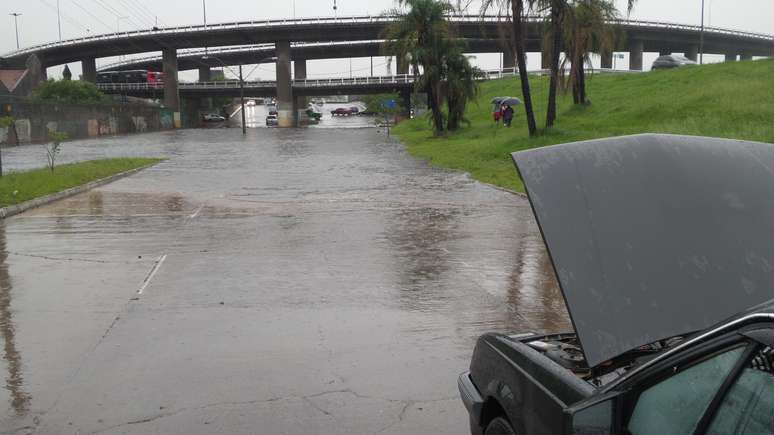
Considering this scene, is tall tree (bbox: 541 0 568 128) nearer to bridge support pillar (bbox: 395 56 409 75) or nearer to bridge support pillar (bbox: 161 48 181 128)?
bridge support pillar (bbox: 395 56 409 75)

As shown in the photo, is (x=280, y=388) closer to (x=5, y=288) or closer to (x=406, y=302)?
(x=406, y=302)

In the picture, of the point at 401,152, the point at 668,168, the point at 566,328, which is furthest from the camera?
the point at 401,152

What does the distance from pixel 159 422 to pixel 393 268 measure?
17.0ft

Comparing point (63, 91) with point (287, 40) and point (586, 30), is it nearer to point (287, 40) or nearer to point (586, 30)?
point (287, 40)

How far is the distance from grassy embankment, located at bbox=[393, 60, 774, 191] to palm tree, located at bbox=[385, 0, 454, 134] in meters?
3.73

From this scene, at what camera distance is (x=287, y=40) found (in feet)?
294

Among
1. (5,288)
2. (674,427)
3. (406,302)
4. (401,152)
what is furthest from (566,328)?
(401,152)

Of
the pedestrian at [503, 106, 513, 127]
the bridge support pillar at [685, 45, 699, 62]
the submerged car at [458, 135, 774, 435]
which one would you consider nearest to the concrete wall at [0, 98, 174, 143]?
the pedestrian at [503, 106, 513, 127]

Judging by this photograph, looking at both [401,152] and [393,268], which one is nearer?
[393,268]

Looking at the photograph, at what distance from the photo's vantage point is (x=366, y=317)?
7242 millimetres

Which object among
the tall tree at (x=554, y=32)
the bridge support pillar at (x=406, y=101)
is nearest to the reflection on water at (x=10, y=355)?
the tall tree at (x=554, y=32)

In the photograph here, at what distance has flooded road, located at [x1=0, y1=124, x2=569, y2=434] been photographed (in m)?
4.97

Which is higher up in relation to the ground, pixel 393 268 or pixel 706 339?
pixel 706 339

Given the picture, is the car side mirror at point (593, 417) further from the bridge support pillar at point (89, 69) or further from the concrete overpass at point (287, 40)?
the bridge support pillar at point (89, 69)
